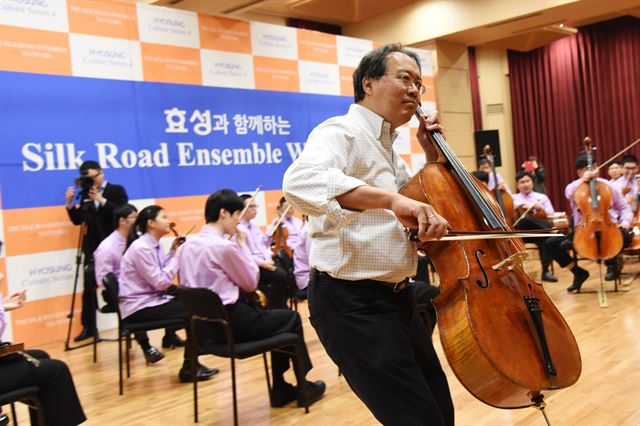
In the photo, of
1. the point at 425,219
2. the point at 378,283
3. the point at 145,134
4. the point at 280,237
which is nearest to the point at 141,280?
the point at 280,237

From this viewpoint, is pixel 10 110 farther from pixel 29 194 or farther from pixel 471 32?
pixel 471 32

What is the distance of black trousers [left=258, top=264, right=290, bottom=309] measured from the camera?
4.89m

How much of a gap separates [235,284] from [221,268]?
11 centimetres

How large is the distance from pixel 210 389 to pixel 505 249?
262cm

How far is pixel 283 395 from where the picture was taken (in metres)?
3.49

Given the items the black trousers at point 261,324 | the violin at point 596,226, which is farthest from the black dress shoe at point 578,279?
the black trousers at point 261,324

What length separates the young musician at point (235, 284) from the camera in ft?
10.9

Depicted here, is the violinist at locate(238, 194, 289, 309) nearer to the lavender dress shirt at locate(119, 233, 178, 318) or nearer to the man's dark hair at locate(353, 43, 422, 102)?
the lavender dress shirt at locate(119, 233, 178, 318)

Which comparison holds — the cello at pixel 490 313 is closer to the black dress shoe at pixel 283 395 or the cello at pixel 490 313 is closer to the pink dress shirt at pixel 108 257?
the black dress shoe at pixel 283 395

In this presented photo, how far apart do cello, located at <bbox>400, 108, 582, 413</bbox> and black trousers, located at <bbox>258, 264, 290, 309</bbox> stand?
127 inches

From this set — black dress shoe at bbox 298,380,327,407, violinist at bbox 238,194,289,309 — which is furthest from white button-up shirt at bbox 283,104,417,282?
violinist at bbox 238,194,289,309

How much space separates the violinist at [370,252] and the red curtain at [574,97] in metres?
9.88

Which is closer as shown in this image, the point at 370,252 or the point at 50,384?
the point at 370,252

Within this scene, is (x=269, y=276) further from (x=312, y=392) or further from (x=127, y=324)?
(x=312, y=392)
